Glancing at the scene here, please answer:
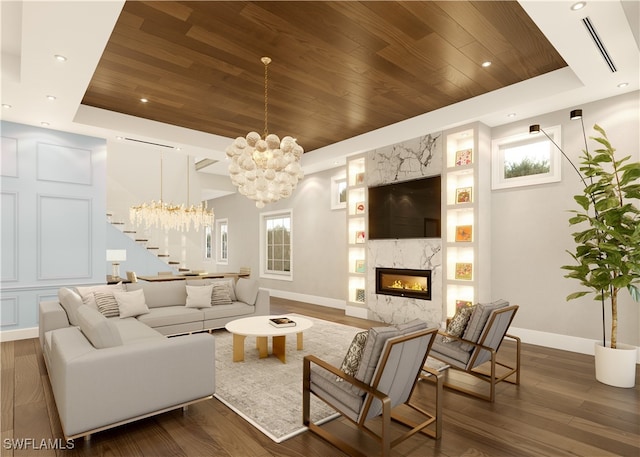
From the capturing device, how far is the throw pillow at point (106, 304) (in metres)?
4.50

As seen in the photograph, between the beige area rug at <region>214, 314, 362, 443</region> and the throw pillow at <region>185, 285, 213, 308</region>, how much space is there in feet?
1.88

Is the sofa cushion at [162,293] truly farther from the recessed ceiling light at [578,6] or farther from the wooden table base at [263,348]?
the recessed ceiling light at [578,6]

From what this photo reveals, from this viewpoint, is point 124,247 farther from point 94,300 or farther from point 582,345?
point 582,345

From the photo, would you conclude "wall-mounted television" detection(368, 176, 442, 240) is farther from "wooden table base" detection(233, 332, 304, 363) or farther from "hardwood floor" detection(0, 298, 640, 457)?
"wooden table base" detection(233, 332, 304, 363)

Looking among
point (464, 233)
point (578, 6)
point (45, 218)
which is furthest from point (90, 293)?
point (578, 6)

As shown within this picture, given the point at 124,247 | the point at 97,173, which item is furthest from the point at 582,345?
the point at 124,247

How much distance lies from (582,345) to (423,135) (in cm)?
363

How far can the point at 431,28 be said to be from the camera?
124 inches

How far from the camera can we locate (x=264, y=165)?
390cm

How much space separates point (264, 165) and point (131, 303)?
2680mm

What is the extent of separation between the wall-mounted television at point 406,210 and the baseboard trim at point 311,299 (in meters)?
1.99

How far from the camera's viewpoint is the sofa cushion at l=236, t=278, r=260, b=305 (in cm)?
564

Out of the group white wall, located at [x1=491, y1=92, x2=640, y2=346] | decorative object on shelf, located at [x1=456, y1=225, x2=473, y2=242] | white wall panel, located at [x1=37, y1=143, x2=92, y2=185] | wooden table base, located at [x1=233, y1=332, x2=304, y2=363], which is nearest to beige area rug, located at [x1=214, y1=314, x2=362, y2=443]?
wooden table base, located at [x1=233, y1=332, x2=304, y2=363]

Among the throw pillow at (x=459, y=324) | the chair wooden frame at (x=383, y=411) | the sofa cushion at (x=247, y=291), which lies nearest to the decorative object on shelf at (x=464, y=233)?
the throw pillow at (x=459, y=324)
